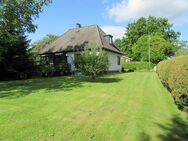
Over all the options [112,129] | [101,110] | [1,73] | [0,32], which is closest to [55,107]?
[101,110]

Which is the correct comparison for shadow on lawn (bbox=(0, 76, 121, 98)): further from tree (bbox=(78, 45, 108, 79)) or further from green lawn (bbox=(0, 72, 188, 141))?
green lawn (bbox=(0, 72, 188, 141))

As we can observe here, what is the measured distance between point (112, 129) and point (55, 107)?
2839 millimetres

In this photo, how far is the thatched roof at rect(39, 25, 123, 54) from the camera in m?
27.2

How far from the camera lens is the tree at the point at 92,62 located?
53.3ft

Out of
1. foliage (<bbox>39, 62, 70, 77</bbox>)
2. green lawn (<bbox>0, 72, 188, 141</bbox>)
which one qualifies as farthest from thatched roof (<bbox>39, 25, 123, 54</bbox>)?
green lawn (<bbox>0, 72, 188, 141</bbox>)

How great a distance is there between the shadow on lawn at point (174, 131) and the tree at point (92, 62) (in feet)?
31.9

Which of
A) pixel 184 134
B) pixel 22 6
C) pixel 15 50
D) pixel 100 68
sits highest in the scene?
pixel 22 6

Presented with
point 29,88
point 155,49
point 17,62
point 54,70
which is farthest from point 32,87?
point 155,49

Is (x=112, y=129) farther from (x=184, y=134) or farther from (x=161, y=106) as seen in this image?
(x=161, y=106)

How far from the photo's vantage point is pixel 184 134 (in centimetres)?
578

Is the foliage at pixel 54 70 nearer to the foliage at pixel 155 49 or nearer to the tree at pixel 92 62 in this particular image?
the tree at pixel 92 62

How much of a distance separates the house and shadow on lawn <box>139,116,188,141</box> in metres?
19.6

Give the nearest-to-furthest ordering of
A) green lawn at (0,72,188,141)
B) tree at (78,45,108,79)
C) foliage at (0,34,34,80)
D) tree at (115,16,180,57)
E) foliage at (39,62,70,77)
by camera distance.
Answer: green lawn at (0,72,188,141)
tree at (78,45,108,79)
foliage at (0,34,34,80)
foliage at (39,62,70,77)
tree at (115,16,180,57)

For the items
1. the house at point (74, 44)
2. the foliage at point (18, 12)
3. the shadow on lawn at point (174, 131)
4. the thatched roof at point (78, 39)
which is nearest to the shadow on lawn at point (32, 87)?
the foliage at point (18, 12)
